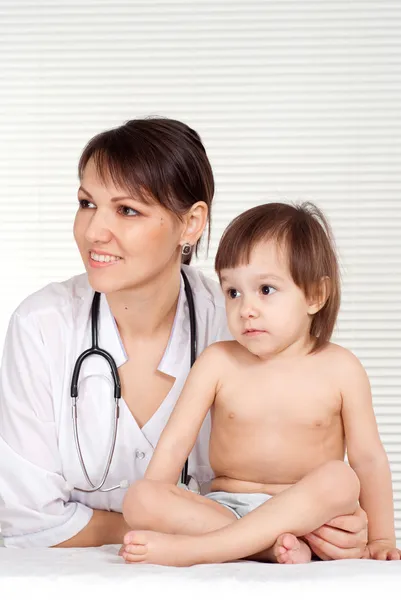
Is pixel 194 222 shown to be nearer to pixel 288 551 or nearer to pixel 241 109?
pixel 288 551

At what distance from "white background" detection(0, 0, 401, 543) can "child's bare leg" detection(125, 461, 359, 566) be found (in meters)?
2.21

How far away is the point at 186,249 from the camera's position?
2150 mm

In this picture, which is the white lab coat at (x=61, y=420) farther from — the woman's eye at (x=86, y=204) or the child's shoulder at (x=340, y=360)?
the child's shoulder at (x=340, y=360)

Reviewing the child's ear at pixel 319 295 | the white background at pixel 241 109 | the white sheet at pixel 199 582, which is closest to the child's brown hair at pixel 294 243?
the child's ear at pixel 319 295

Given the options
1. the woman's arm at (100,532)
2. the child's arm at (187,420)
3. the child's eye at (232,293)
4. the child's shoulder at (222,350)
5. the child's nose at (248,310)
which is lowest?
the woman's arm at (100,532)

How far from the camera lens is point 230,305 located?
1793mm

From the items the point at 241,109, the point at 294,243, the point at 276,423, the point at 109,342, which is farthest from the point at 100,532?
the point at 241,109

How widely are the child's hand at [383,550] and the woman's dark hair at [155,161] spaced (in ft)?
2.50

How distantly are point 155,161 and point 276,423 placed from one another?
0.58 metres

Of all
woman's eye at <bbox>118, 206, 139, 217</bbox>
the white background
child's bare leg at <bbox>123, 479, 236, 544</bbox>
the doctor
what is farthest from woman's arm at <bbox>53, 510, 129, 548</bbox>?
the white background

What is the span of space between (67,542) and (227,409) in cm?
48

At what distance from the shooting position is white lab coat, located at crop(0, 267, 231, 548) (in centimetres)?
193

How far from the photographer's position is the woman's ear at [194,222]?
78.2 inches

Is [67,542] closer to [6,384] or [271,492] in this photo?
[6,384]
